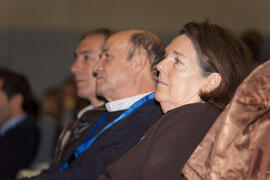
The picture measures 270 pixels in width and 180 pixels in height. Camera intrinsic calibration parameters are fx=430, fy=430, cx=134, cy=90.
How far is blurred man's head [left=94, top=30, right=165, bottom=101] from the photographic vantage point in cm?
223

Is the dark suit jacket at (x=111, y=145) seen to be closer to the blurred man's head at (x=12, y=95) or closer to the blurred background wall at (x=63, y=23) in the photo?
the blurred man's head at (x=12, y=95)

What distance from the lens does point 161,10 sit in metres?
6.46

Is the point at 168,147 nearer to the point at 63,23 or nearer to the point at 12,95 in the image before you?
the point at 12,95

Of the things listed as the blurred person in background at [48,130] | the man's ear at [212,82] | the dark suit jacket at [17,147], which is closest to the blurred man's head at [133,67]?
the man's ear at [212,82]

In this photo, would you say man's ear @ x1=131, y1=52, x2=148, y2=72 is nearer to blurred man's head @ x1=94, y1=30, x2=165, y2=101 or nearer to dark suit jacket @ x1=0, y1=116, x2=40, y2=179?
blurred man's head @ x1=94, y1=30, x2=165, y2=101

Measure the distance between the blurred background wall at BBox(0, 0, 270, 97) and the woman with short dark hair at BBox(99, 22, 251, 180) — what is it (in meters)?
4.70

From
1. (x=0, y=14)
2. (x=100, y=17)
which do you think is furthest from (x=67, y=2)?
(x=0, y=14)

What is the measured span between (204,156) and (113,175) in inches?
15.7

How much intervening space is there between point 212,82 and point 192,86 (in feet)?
0.25

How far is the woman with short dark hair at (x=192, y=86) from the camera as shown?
4.61 feet

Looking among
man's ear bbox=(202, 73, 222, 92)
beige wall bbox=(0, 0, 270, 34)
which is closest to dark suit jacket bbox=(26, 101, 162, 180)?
man's ear bbox=(202, 73, 222, 92)

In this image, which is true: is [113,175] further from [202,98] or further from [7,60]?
[7,60]

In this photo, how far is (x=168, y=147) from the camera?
4.44 ft

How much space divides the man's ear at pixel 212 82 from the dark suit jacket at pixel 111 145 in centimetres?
40
